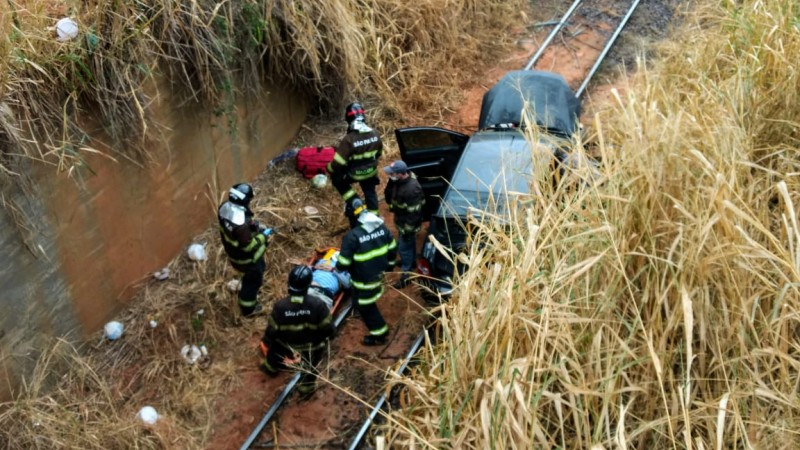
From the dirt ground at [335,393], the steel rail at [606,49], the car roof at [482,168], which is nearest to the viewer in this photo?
the dirt ground at [335,393]

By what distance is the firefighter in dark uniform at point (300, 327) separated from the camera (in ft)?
24.9

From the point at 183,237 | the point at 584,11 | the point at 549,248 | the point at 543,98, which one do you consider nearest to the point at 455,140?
the point at 543,98

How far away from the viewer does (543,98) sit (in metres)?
10.5

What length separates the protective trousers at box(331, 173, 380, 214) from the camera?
9898 mm

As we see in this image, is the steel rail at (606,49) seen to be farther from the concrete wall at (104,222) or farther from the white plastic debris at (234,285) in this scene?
the white plastic debris at (234,285)

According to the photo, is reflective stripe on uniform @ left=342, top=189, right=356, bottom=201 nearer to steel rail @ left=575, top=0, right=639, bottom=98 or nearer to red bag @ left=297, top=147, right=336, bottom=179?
red bag @ left=297, top=147, right=336, bottom=179

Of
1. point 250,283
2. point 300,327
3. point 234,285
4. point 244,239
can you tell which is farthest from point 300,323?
point 234,285

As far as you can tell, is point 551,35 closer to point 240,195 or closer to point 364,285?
point 364,285

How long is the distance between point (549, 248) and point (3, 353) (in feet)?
17.0

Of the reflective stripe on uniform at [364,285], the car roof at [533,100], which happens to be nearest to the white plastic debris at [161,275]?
the reflective stripe on uniform at [364,285]

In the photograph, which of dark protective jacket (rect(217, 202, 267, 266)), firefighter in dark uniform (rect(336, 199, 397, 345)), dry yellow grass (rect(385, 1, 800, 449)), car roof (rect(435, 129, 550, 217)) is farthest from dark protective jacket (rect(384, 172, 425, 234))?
dry yellow grass (rect(385, 1, 800, 449))

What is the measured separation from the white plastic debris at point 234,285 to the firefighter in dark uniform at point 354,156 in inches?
56.6

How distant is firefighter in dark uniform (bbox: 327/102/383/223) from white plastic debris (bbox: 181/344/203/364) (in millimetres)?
2201

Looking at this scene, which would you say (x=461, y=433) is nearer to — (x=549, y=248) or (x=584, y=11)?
(x=549, y=248)
